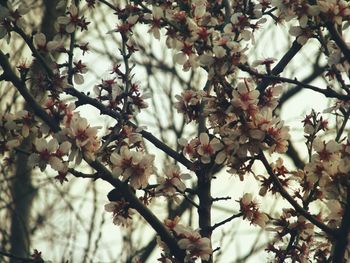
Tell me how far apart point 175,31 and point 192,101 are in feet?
1.26

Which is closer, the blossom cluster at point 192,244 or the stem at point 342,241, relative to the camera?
the stem at point 342,241

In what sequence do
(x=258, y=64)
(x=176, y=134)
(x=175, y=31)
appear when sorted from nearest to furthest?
(x=258, y=64), (x=175, y=31), (x=176, y=134)

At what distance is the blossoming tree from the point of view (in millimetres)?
3094

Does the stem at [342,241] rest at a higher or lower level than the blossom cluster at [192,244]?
lower

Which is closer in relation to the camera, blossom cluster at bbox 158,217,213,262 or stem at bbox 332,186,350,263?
stem at bbox 332,186,350,263

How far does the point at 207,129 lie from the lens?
3475mm

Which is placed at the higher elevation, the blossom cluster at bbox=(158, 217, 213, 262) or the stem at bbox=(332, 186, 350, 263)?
the blossom cluster at bbox=(158, 217, 213, 262)

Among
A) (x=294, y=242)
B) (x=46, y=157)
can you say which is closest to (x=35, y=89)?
(x=46, y=157)

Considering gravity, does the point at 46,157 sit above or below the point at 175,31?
below

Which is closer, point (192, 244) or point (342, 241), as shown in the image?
point (342, 241)

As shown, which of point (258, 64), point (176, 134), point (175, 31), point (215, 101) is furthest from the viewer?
point (176, 134)

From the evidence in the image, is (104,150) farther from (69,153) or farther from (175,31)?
(175,31)

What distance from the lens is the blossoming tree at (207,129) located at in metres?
3.09

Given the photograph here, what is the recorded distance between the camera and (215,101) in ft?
10.3
